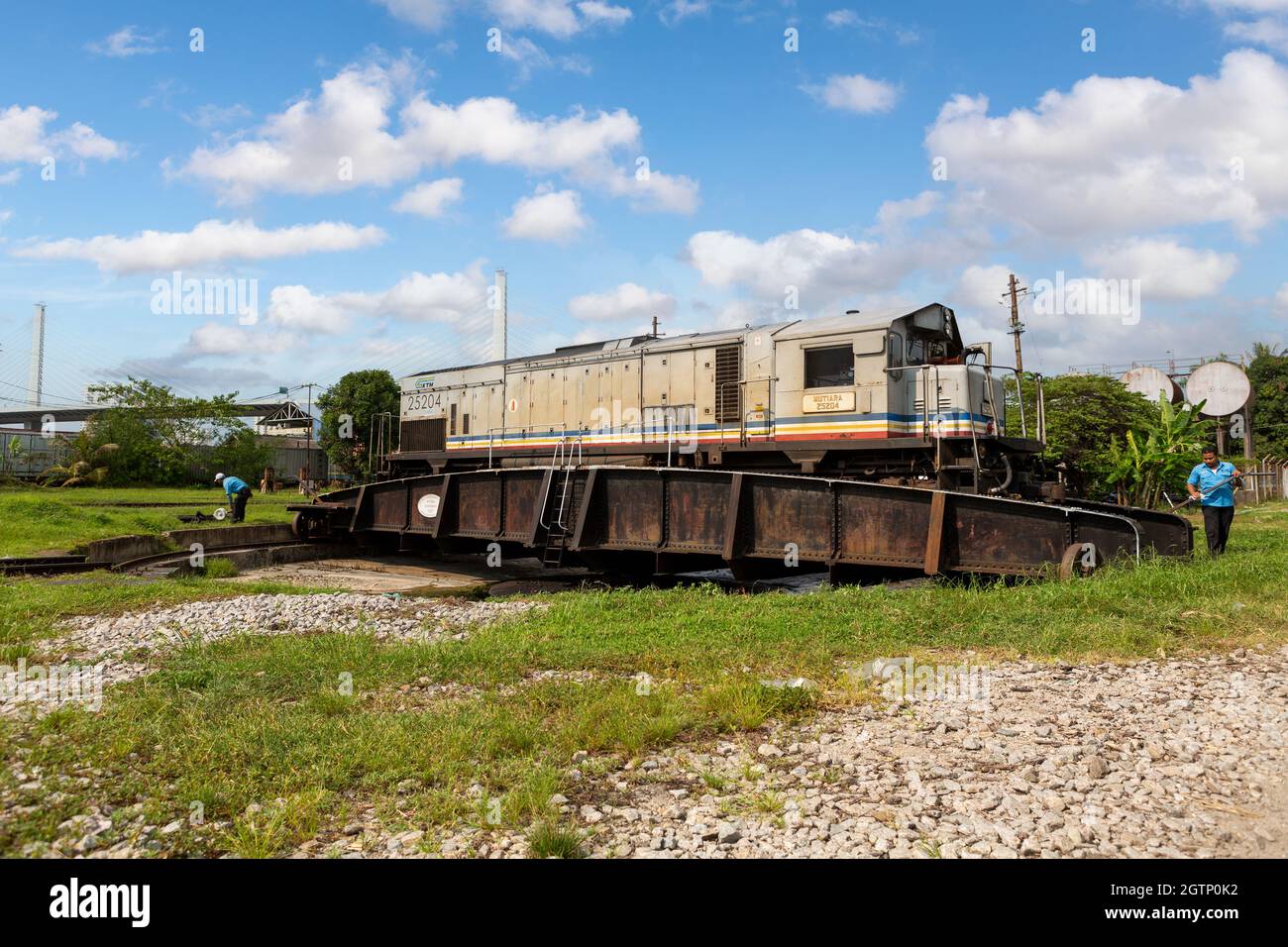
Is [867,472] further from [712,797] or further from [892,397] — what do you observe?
[712,797]

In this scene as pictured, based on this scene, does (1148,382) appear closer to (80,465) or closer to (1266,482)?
(1266,482)

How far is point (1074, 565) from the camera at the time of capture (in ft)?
31.3

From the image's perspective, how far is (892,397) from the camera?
1269cm

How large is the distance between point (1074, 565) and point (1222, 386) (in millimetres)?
33314

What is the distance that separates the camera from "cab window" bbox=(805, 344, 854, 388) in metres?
13.0

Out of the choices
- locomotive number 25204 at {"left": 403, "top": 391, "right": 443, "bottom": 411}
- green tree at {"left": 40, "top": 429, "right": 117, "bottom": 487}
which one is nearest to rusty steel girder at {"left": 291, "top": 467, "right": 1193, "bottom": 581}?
locomotive number 25204 at {"left": 403, "top": 391, "right": 443, "bottom": 411}

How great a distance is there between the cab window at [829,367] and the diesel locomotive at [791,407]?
20 millimetres

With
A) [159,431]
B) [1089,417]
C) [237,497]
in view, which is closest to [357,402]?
[159,431]

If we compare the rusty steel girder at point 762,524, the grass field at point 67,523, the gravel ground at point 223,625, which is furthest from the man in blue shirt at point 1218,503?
the grass field at point 67,523

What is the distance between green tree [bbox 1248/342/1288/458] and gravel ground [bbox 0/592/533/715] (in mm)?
52033

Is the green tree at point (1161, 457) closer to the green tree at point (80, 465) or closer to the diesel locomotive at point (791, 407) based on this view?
the diesel locomotive at point (791, 407)

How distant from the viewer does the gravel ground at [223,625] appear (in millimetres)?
6758

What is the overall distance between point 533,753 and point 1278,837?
144 inches

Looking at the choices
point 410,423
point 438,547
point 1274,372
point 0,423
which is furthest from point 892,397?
point 0,423
